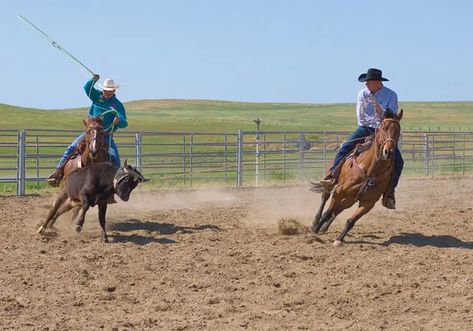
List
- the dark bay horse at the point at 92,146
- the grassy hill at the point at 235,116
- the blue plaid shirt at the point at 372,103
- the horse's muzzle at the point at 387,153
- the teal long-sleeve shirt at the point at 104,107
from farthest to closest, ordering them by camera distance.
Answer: the grassy hill at the point at 235,116, the teal long-sleeve shirt at the point at 104,107, the dark bay horse at the point at 92,146, the blue plaid shirt at the point at 372,103, the horse's muzzle at the point at 387,153

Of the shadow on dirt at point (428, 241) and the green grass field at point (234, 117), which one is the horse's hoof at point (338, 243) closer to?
the shadow on dirt at point (428, 241)

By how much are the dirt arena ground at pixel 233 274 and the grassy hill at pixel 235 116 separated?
48.5m

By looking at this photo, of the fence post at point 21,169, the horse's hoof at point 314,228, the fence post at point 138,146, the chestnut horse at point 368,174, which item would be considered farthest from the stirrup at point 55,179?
the fence post at point 138,146

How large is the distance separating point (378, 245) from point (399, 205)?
5.06 meters

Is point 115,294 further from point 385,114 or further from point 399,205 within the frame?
point 399,205

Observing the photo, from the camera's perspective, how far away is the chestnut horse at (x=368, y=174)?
8.98 meters

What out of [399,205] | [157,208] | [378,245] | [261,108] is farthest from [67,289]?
[261,108]

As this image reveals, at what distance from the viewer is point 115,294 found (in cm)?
686

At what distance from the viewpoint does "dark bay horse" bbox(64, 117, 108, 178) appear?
10.0 meters

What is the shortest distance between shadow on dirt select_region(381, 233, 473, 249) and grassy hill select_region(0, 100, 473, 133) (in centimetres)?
4950

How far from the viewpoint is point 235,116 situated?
90750 millimetres

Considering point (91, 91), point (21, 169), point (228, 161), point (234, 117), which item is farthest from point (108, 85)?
point (234, 117)

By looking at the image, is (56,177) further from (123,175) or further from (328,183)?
(328,183)

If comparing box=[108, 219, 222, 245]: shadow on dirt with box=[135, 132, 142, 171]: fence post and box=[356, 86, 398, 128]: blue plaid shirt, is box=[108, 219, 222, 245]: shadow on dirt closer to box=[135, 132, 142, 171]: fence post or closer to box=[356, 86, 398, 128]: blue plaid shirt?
box=[356, 86, 398, 128]: blue plaid shirt
